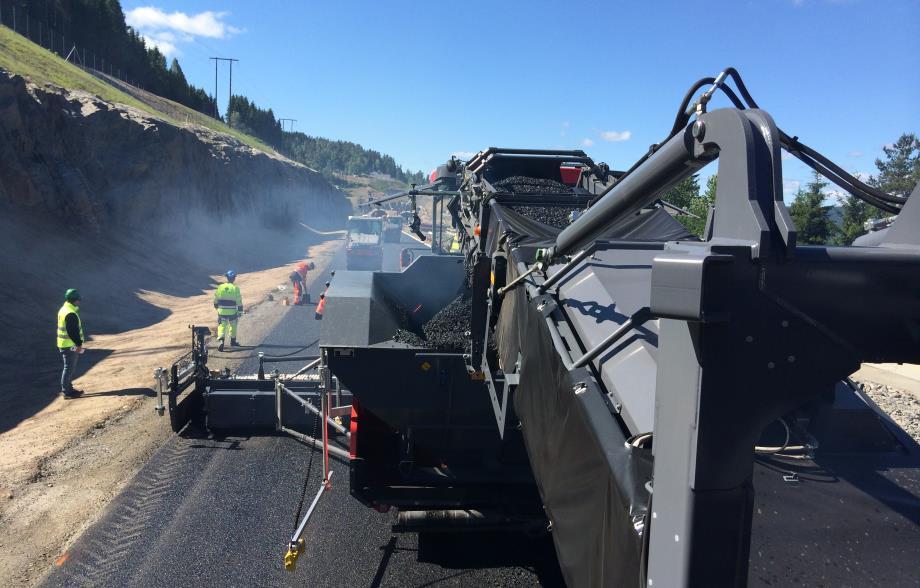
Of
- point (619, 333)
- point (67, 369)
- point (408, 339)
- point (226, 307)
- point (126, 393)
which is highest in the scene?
point (619, 333)

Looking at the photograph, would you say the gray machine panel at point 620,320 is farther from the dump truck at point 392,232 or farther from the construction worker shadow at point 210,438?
the dump truck at point 392,232

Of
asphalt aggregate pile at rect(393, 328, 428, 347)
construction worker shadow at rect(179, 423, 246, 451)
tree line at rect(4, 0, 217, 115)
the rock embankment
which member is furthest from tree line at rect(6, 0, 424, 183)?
asphalt aggregate pile at rect(393, 328, 428, 347)

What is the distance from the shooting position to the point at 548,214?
16.4ft

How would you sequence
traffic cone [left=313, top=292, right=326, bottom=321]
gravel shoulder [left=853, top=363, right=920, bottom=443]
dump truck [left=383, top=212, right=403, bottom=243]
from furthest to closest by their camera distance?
dump truck [left=383, top=212, right=403, bottom=243], gravel shoulder [left=853, top=363, right=920, bottom=443], traffic cone [left=313, top=292, right=326, bottom=321]

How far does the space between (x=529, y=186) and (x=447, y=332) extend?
1.52 metres

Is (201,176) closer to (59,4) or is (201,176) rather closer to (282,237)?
(282,237)

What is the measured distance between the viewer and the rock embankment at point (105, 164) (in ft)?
62.8

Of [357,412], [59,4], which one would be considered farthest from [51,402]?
[59,4]

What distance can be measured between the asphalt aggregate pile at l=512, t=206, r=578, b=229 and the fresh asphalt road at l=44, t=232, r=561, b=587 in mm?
2798

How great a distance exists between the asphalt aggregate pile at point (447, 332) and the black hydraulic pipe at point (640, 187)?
2.19 meters

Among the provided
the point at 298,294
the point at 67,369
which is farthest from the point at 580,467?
the point at 298,294

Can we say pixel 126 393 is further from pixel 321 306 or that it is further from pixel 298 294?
pixel 298 294

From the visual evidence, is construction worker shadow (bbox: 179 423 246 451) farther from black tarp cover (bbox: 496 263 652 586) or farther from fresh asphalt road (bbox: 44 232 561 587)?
black tarp cover (bbox: 496 263 652 586)

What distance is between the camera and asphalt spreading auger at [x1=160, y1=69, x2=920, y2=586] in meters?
1.43
